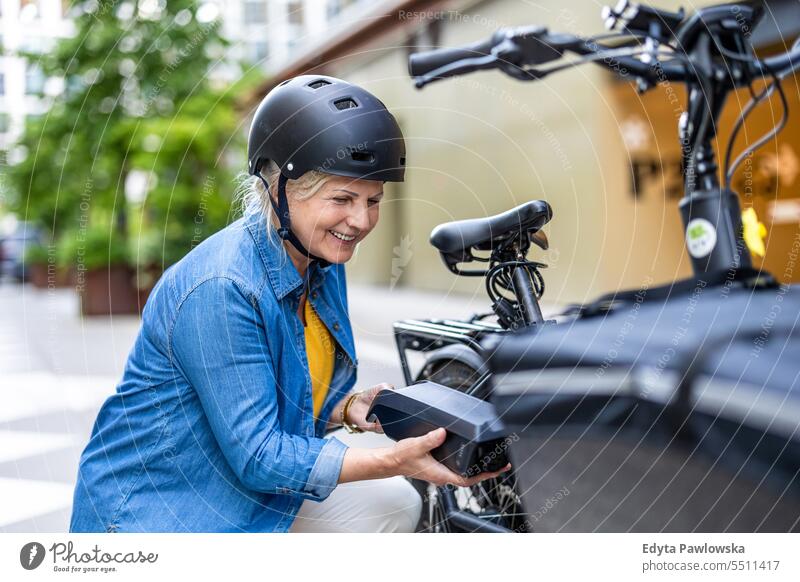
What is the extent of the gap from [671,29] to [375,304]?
96cm

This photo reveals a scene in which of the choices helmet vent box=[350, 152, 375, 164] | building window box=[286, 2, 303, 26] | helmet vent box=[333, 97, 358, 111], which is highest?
building window box=[286, 2, 303, 26]

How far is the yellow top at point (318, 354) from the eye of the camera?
1.52 metres

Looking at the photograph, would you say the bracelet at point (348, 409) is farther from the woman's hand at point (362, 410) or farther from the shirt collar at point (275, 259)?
the shirt collar at point (275, 259)

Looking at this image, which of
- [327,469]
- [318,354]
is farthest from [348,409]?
[327,469]

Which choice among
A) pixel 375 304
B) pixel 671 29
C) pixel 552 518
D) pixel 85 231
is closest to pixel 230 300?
pixel 375 304

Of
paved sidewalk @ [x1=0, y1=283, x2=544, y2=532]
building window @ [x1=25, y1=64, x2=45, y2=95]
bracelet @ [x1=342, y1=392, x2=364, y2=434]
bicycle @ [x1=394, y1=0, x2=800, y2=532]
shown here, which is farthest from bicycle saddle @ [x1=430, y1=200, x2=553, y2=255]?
building window @ [x1=25, y1=64, x2=45, y2=95]

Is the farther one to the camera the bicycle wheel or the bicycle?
the bicycle wheel

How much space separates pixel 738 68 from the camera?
6.15ft

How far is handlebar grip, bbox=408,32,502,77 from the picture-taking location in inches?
67.7

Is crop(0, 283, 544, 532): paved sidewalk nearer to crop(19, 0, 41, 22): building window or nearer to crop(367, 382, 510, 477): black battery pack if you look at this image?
crop(367, 382, 510, 477): black battery pack

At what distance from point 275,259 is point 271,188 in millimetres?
129

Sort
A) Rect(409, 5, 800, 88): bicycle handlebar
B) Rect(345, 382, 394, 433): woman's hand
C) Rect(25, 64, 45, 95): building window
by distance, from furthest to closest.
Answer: Rect(25, 64, 45, 95): building window → Rect(409, 5, 800, 88): bicycle handlebar → Rect(345, 382, 394, 433): woman's hand

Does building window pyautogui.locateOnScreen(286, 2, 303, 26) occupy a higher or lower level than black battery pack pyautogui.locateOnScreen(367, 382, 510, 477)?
higher
